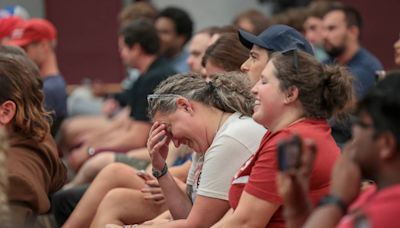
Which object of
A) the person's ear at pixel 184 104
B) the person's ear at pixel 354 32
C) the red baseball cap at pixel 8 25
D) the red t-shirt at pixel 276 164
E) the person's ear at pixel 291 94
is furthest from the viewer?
the person's ear at pixel 354 32

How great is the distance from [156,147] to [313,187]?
115 cm

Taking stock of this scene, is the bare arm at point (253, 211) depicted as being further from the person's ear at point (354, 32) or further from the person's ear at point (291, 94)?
the person's ear at point (354, 32)

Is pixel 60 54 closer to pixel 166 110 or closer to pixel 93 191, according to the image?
pixel 93 191

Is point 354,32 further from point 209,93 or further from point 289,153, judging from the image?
point 289,153

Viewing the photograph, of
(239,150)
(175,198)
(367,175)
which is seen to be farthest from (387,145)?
(175,198)

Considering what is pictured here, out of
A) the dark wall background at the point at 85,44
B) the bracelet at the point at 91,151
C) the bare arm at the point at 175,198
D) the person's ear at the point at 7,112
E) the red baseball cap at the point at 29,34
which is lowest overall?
the dark wall background at the point at 85,44

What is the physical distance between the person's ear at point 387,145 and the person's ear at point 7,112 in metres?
2.37

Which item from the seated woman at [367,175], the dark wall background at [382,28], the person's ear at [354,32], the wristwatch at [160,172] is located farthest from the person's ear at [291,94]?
the dark wall background at [382,28]

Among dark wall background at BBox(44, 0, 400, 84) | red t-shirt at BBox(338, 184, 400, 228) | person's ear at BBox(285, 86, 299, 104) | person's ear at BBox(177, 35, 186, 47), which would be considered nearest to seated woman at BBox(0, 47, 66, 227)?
person's ear at BBox(285, 86, 299, 104)

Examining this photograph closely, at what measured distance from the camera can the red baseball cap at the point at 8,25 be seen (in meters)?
8.97

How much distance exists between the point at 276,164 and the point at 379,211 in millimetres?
1070

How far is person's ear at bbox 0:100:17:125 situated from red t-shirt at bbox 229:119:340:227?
1.33 metres

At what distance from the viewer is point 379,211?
3.35 meters

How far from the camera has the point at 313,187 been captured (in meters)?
4.43
